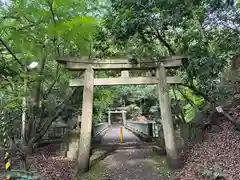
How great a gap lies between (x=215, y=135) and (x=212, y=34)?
323 centimetres

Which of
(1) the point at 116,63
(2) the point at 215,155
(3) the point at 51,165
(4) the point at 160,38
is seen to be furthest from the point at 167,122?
(3) the point at 51,165

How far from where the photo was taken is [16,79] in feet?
29.2

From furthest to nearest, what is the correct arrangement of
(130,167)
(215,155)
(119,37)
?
(119,37)
(130,167)
(215,155)

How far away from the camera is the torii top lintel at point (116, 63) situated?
809 centimetres

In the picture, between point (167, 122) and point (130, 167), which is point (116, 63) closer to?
point (167, 122)

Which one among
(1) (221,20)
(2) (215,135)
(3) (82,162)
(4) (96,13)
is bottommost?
(3) (82,162)

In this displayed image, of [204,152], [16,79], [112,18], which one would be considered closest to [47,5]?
[112,18]

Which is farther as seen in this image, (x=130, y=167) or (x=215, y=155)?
(x=130, y=167)

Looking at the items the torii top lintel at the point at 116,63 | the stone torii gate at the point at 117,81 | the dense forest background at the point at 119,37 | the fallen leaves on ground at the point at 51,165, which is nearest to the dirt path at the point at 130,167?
the stone torii gate at the point at 117,81

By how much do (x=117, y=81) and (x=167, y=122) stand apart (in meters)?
1.99

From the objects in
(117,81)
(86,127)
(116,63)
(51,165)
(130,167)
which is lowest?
(130,167)

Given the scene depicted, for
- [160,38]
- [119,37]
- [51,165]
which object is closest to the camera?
[51,165]

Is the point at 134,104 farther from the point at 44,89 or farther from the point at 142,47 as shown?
the point at 142,47

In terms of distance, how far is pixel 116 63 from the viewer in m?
8.21
